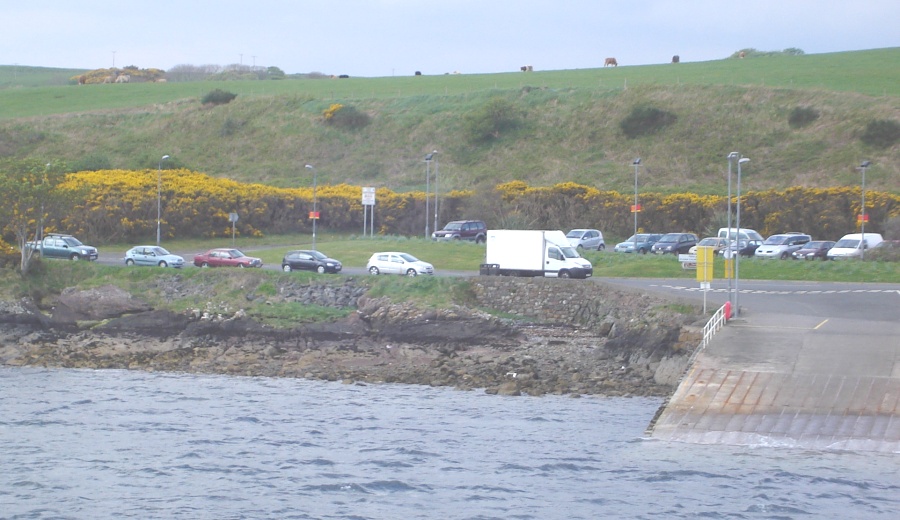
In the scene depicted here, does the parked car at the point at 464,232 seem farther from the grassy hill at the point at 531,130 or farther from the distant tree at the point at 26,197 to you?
the distant tree at the point at 26,197

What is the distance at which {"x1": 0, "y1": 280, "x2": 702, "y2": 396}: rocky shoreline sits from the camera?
3284 centimetres

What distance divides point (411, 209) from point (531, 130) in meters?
20.4

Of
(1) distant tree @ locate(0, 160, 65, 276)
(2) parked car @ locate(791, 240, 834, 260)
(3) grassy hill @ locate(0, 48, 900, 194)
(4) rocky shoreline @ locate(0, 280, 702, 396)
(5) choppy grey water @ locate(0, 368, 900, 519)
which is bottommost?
(5) choppy grey water @ locate(0, 368, 900, 519)

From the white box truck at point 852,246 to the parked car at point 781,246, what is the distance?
6.96 ft

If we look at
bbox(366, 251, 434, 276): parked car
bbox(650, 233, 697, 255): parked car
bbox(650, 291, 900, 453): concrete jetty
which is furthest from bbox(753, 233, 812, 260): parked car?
bbox(650, 291, 900, 453): concrete jetty

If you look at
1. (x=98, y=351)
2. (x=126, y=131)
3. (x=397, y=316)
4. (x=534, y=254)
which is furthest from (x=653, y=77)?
(x=98, y=351)

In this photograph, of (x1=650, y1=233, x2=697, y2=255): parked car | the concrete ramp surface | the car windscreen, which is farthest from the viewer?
(x1=650, y1=233, x2=697, y2=255): parked car

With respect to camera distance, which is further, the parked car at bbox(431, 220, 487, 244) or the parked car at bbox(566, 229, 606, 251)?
the parked car at bbox(431, 220, 487, 244)

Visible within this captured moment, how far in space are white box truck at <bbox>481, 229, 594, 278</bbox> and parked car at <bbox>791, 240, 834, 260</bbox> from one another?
48.7 feet

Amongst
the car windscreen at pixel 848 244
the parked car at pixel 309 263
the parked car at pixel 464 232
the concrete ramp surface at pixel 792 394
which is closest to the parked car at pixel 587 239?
the parked car at pixel 464 232

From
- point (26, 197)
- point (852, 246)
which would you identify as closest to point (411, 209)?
point (852, 246)

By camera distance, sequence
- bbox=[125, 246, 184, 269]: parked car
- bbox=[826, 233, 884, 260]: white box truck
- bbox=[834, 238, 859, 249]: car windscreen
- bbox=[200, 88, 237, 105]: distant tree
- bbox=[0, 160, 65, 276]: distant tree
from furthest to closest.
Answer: bbox=[200, 88, 237, 105]: distant tree → bbox=[834, 238, 859, 249]: car windscreen → bbox=[826, 233, 884, 260]: white box truck → bbox=[125, 246, 184, 269]: parked car → bbox=[0, 160, 65, 276]: distant tree

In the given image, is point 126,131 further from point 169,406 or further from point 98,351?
point 169,406

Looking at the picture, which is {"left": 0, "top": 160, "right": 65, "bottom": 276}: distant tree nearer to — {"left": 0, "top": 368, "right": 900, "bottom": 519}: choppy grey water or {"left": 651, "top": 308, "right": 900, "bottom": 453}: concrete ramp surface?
{"left": 0, "top": 368, "right": 900, "bottom": 519}: choppy grey water
